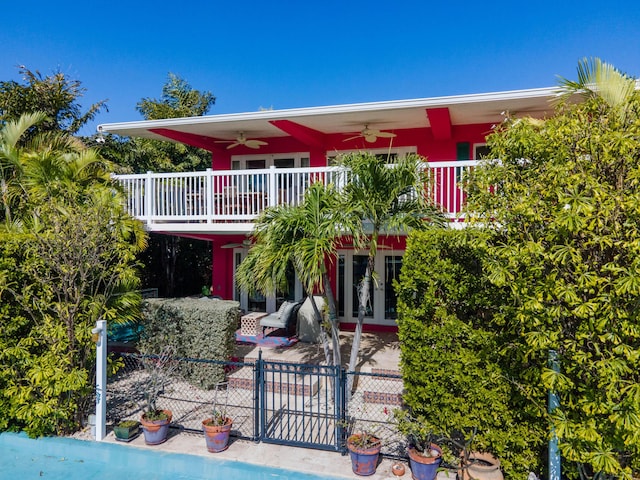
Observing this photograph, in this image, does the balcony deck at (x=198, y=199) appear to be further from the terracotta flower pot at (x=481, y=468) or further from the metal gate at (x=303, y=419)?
the terracotta flower pot at (x=481, y=468)

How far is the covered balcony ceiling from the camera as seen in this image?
28.3 ft

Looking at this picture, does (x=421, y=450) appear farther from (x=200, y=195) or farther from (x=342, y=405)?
(x=200, y=195)

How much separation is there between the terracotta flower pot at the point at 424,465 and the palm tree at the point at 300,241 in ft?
7.83

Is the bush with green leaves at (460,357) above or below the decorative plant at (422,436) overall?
above

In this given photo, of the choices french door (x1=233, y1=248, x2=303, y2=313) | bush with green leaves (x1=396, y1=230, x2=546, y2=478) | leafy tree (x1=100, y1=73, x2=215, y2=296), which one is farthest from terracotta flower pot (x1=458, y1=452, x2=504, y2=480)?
leafy tree (x1=100, y1=73, x2=215, y2=296)

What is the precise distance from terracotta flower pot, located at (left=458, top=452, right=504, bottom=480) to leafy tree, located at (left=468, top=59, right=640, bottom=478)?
35.6 inches

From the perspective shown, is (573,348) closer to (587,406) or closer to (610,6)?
(587,406)

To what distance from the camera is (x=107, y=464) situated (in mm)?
5430

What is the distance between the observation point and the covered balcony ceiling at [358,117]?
8.62 m

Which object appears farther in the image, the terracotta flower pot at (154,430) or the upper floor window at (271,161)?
the upper floor window at (271,161)

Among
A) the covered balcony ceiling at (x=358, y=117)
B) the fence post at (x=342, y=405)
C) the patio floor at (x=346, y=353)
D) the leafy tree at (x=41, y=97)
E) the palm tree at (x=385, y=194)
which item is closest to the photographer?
the fence post at (x=342, y=405)

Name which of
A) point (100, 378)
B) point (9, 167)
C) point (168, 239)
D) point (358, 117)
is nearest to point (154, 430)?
point (100, 378)

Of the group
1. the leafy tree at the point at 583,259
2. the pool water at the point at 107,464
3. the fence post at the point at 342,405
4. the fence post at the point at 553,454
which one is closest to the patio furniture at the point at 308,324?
the fence post at the point at 342,405

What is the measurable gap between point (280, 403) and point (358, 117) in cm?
683
